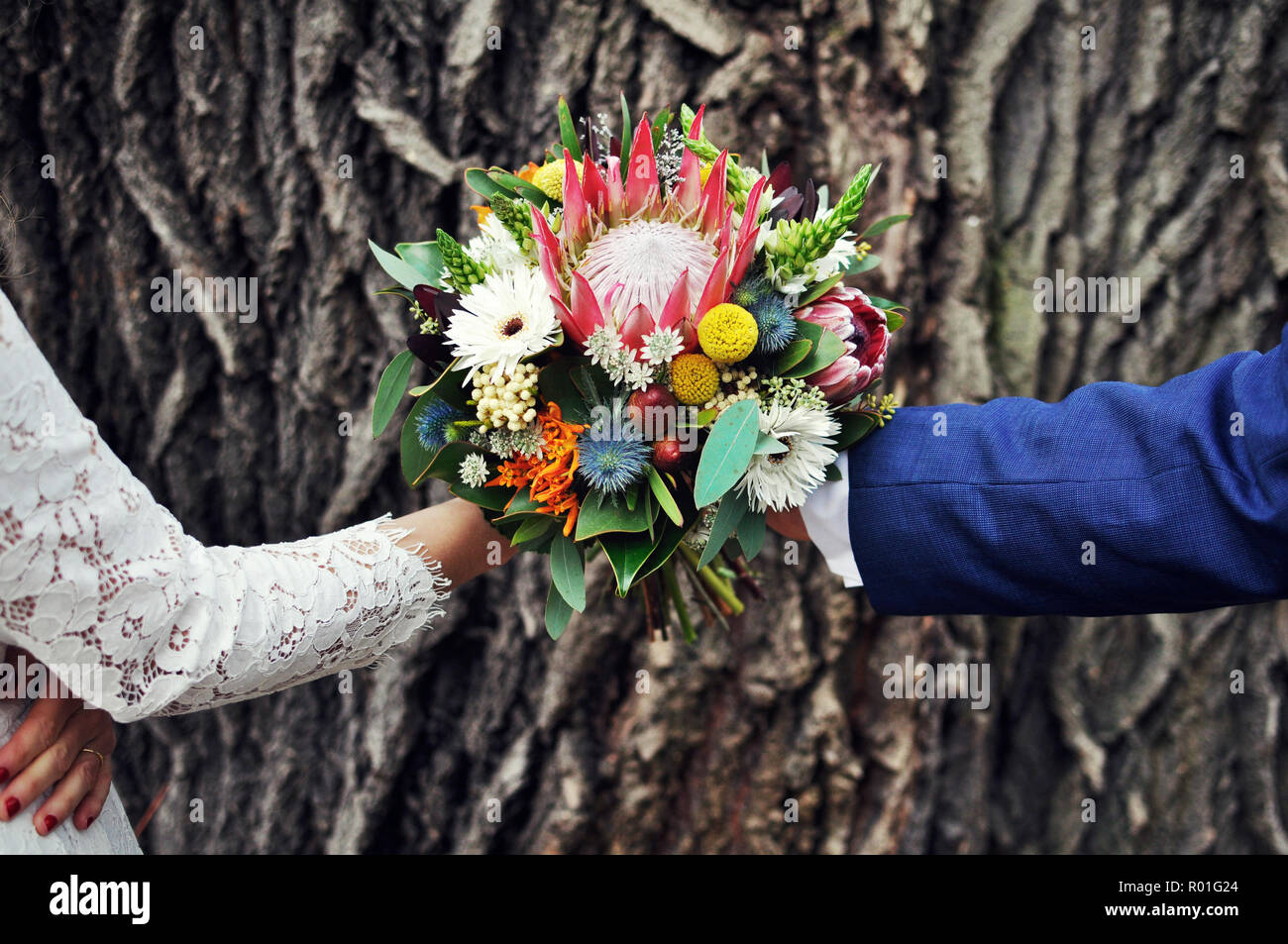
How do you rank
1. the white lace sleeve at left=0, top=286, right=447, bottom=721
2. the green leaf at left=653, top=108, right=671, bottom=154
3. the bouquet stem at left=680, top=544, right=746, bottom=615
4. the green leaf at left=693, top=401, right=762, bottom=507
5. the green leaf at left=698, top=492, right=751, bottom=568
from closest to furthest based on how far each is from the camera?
1. the white lace sleeve at left=0, top=286, right=447, bottom=721
2. the green leaf at left=693, top=401, right=762, bottom=507
3. the green leaf at left=698, top=492, right=751, bottom=568
4. the green leaf at left=653, top=108, right=671, bottom=154
5. the bouquet stem at left=680, top=544, right=746, bottom=615

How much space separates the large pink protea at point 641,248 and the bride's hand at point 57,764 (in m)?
0.80

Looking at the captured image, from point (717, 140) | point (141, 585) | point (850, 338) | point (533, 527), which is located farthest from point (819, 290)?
point (141, 585)

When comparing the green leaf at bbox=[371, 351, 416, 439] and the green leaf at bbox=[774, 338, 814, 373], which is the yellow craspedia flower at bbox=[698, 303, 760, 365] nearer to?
the green leaf at bbox=[774, 338, 814, 373]

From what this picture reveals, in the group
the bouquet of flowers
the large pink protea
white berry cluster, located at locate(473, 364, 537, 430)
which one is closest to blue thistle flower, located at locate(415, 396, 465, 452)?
the bouquet of flowers

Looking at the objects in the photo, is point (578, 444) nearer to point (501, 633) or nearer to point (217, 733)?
point (501, 633)

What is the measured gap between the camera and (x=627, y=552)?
1081 millimetres

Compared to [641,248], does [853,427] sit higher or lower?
lower

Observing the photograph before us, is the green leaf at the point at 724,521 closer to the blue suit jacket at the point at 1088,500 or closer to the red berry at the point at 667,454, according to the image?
the red berry at the point at 667,454

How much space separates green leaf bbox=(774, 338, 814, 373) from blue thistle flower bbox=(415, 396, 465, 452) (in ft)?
1.38

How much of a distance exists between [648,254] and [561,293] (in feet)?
0.38

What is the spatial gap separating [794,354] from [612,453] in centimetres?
26

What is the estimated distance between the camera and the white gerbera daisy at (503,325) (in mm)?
1032

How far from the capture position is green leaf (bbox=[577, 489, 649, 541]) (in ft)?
3.44

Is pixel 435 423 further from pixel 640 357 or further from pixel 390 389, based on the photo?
pixel 640 357
